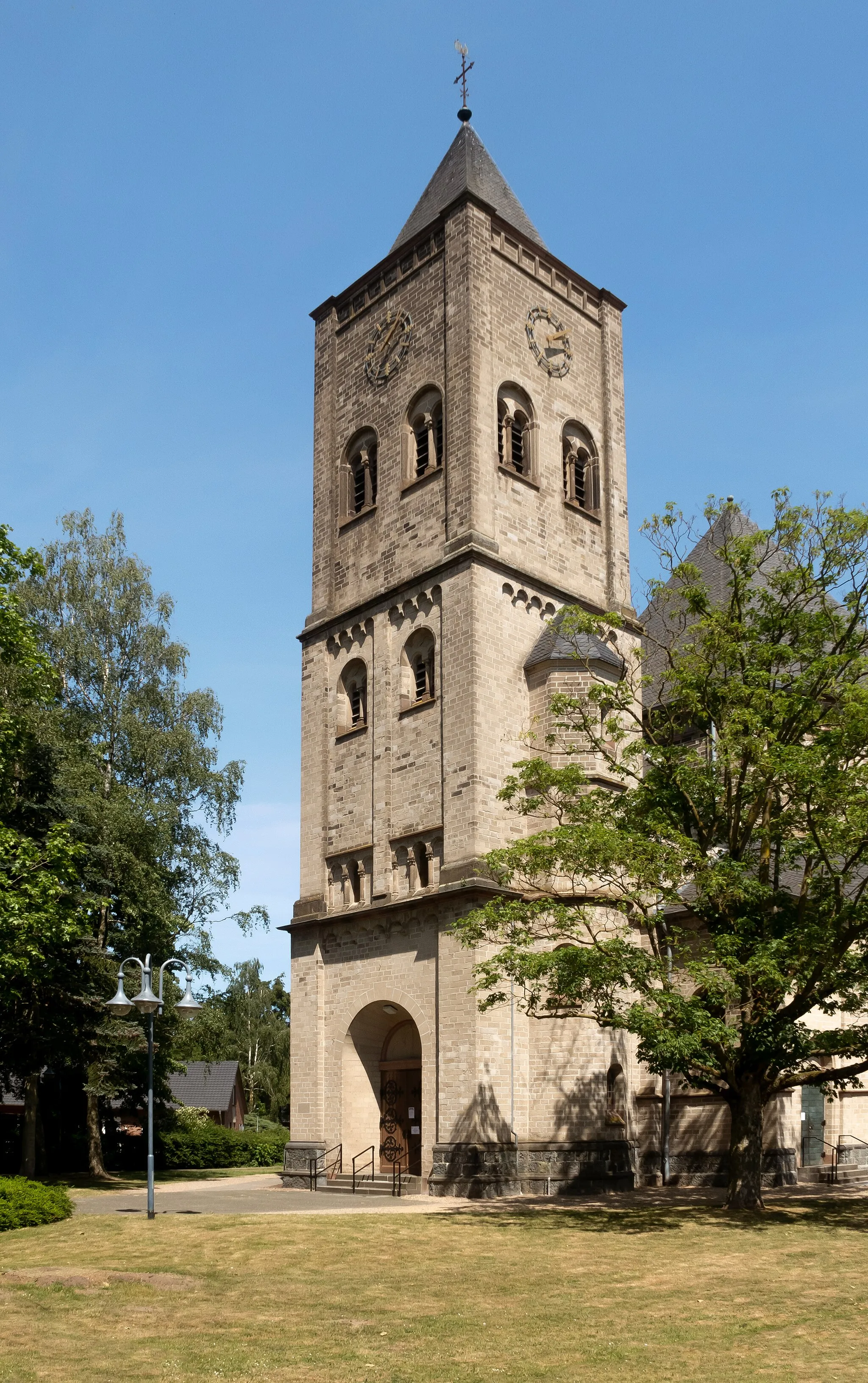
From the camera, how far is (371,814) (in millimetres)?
30562

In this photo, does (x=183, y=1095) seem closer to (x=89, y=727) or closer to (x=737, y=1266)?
(x=89, y=727)

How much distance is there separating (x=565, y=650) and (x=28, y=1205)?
1626 centimetres

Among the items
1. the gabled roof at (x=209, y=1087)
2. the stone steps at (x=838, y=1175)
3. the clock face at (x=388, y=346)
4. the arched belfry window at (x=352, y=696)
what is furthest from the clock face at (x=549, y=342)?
the gabled roof at (x=209, y=1087)

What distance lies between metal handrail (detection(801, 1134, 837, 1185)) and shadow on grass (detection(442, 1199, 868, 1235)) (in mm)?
5673

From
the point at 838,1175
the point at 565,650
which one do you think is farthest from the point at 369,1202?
the point at 565,650

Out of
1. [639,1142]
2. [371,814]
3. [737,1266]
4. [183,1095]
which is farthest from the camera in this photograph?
[183,1095]

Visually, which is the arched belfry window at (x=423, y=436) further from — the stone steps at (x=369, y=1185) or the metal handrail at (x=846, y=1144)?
the metal handrail at (x=846, y=1144)

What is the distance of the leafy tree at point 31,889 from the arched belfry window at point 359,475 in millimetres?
9104

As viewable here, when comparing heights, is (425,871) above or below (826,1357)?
above

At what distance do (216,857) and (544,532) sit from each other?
1343 centimetres

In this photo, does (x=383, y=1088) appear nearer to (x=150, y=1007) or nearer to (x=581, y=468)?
(x=150, y=1007)

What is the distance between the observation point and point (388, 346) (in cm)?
3400

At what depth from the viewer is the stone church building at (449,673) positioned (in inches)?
1054

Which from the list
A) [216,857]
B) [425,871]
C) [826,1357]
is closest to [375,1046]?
[425,871]
